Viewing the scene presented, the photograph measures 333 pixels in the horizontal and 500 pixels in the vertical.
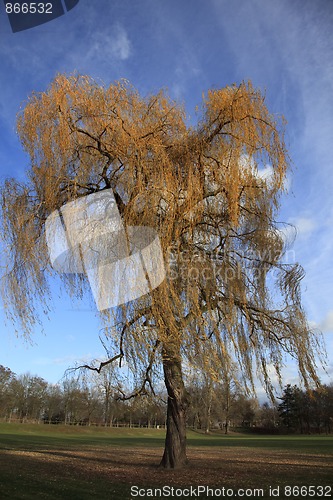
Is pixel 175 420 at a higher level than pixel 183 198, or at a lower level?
lower

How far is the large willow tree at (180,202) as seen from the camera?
865 cm

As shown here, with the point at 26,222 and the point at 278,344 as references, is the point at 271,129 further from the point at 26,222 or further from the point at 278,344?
the point at 26,222

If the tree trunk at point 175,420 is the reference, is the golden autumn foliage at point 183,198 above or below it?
above

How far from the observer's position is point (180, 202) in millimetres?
9047

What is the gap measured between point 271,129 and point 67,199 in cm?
502

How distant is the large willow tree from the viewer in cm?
865

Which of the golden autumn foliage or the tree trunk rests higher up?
the golden autumn foliage

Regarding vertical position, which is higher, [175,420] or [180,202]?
[180,202]

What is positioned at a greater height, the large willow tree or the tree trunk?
the large willow tree

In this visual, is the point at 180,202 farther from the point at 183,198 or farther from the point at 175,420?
the point at 175,420

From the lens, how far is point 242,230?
983 centimetres

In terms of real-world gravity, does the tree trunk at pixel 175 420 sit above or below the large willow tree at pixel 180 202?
below

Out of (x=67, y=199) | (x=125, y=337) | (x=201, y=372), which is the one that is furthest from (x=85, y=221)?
(x=201, y=372)

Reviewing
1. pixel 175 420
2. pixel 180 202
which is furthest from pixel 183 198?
pixel 175 420
